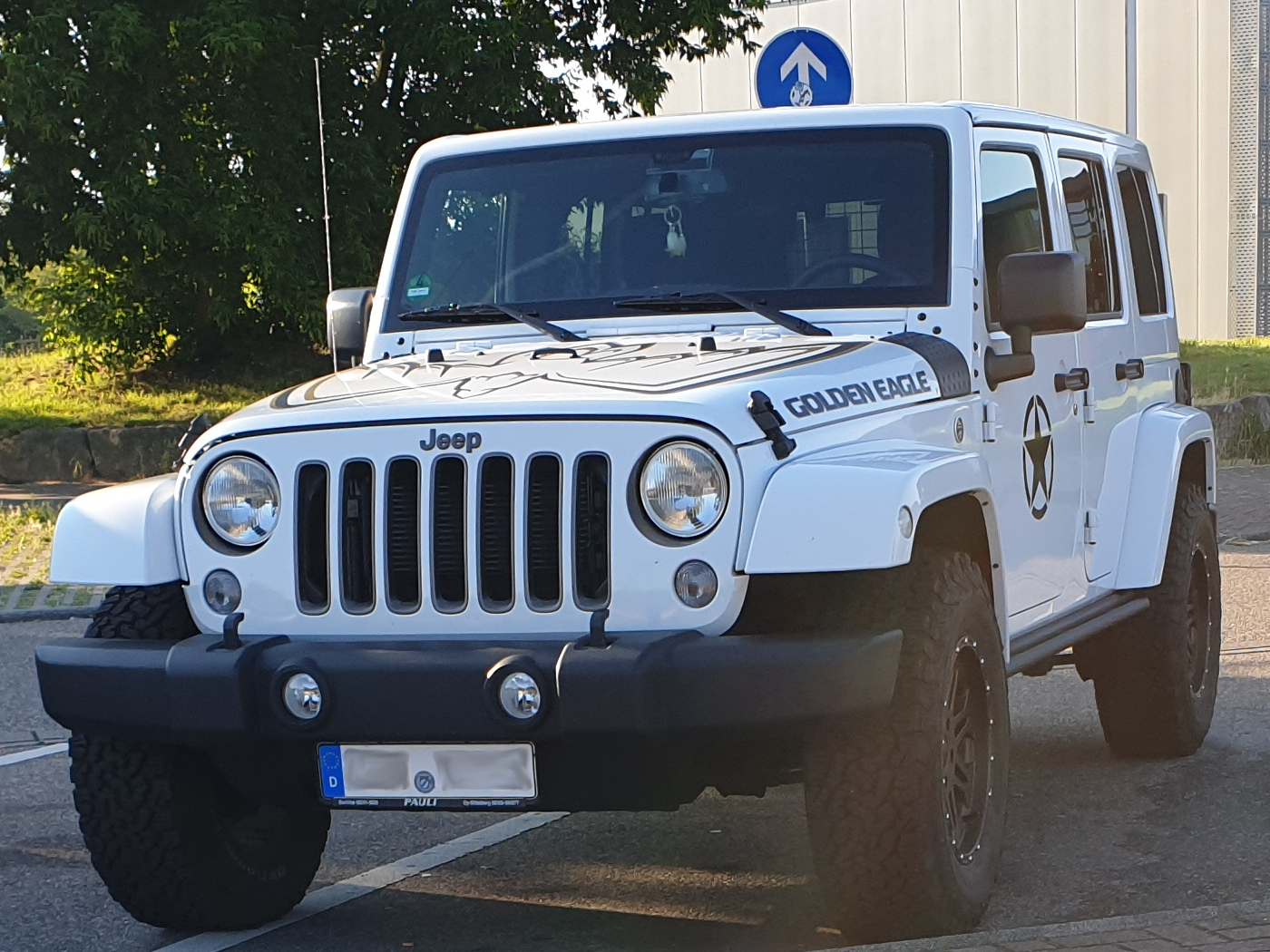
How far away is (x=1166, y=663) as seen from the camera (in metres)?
6.42

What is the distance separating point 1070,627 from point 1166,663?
93 centimetres

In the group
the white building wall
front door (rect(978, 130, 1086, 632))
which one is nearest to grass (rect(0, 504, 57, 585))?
front door (rect(978, 130, 1086, 632))

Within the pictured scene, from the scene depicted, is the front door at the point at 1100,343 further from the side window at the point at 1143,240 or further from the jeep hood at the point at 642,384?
the jeep hood at the point at 642,384

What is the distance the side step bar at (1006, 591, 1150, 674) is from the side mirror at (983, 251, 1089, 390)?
2.40ft

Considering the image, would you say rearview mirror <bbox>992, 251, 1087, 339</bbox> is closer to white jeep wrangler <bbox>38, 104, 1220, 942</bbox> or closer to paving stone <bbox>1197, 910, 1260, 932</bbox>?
white jeep wrangler <bbox>38, 104, 1220, 942</bbox>

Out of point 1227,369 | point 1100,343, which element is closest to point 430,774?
point 1100,343

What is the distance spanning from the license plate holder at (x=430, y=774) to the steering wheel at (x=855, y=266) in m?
1.78

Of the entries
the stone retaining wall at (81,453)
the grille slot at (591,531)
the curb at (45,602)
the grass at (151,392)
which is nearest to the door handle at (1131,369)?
the grille slot at (591,531)

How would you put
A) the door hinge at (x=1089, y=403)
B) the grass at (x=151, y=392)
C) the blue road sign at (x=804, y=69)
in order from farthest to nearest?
the grass at (x=151, y=392) → the blue road sign at (x=804, y=69) → the door hinge at (x=1089, y=403)

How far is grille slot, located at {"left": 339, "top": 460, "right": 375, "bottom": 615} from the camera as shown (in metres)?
4.19

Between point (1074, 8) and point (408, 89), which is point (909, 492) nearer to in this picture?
point (408, 89)

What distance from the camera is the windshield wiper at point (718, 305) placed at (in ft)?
16.9

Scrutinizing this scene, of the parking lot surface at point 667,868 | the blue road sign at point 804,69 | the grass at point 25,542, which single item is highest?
the blue road sign at point 804,69

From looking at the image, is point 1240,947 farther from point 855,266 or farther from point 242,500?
point 242,500
